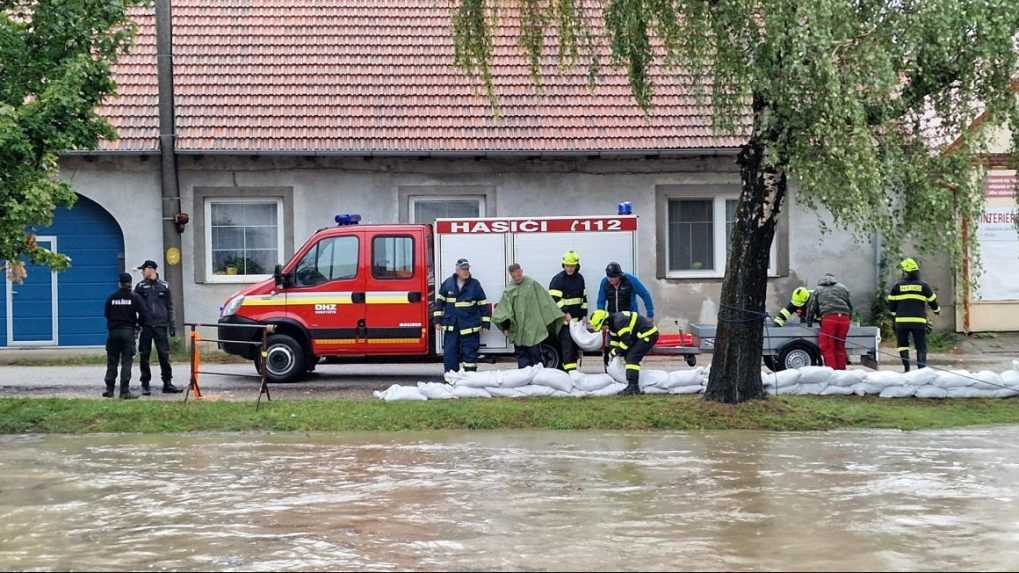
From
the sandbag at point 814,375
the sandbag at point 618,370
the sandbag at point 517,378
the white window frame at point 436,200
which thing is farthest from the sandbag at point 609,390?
the white window frame at point 436,200

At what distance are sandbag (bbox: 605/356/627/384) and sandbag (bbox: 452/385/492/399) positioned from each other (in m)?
1.55

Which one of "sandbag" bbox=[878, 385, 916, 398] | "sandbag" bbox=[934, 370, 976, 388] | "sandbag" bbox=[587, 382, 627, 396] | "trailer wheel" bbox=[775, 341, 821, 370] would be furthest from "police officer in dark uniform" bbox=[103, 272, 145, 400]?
"sandbag" bbox=[934, 370, 976, 388]

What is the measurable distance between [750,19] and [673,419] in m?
4.47

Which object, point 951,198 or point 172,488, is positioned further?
point 951,198

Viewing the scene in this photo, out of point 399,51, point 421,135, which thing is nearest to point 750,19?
point 421,135

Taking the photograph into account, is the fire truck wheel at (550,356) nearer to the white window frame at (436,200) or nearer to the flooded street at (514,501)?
the flooded street at (514,501)

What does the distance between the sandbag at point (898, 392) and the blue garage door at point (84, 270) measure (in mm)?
13221

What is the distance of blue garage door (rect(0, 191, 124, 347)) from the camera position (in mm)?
23234

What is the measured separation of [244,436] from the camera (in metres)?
14.5

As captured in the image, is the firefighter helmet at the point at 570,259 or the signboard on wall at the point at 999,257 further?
the signboard on wall at the point at 999,257

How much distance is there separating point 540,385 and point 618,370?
101 cm

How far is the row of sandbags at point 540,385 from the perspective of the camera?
16281 millimetres

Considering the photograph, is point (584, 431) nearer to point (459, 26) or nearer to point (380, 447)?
point (380, 447)

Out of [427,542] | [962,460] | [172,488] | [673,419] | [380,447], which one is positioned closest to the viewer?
[427,542]
